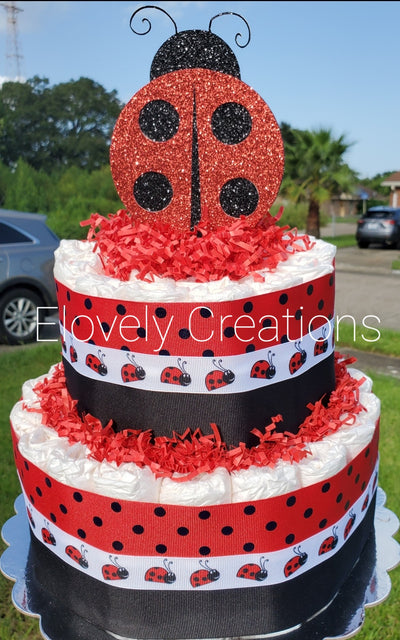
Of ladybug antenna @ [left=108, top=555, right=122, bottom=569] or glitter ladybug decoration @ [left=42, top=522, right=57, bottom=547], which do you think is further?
glitter ladybug decoration @ [left=42, top=522, right=57, bottom=547]

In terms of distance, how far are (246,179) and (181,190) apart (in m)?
0.29

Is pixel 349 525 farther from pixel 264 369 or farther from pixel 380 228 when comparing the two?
pixel 380 228

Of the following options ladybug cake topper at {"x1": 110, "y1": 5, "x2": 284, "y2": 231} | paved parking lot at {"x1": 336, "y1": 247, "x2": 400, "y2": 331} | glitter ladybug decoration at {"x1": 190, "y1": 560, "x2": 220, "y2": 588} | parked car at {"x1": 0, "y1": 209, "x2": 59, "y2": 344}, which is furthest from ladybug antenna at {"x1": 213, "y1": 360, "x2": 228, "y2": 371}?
paved parking lot at {"x1": 336, "y1": 247, "x2": 400, "y2": 331}

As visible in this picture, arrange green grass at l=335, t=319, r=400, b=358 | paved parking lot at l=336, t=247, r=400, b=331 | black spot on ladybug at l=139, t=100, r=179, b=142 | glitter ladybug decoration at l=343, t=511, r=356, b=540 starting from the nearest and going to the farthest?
1. black spot on ladybug at l=139, t=100, r=179, b=142
2. glitter ladybug decoration at l=343, t=511, r=356, b=540
3. green grass at l=335, t=319, r=400, b=358
4. paved parking lot at l=336, t=247, r=400, b=331

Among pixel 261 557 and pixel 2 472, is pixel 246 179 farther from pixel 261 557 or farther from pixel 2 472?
pixel 2 472

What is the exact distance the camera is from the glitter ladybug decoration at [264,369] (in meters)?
2.32

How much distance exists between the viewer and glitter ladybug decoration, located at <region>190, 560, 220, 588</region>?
7.55 feet

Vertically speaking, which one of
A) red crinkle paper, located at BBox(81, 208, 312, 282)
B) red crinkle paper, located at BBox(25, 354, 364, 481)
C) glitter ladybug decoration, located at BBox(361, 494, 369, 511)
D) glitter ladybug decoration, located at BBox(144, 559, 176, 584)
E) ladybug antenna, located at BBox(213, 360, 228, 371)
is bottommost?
glitter ladybug decoration, located at BBox(361, 494, 369, 511)

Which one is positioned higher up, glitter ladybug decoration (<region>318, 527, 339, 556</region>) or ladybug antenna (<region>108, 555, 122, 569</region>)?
ladybug antenna (<region>108, 555, 122, 569</region>)

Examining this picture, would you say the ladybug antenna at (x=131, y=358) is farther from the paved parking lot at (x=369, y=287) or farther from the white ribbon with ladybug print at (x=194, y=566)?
the paved parking lot at (x=369, y=287)

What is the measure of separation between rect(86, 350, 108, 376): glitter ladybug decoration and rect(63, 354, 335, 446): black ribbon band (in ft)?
0.16

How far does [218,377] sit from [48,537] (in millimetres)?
1111

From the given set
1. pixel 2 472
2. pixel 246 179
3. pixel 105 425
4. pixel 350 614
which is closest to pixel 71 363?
pixel 105 425

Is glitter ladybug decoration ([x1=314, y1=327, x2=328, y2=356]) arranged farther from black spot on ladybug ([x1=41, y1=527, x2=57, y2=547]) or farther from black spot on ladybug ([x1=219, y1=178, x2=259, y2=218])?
black spot on ladybug ([x1=41, y1=527, x2=57, y2=547])
